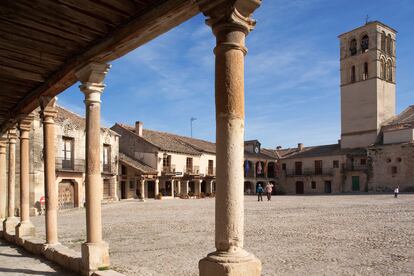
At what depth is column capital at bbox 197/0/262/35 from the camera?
3127 mm

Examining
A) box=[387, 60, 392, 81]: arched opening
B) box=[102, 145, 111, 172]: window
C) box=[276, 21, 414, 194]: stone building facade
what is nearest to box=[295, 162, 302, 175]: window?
box=[276, 21, 414, 194]: stone building facade

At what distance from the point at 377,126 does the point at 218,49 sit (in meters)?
37.1

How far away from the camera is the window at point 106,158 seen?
89.2ft

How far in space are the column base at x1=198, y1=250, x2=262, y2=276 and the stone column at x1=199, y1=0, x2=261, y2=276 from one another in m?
0.02

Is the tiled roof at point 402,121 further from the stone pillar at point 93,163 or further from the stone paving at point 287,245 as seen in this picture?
the stone pillar at point 93,163

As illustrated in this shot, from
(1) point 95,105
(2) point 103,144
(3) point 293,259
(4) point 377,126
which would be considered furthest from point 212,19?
(4) point 377,126

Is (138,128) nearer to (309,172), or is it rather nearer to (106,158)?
(106,158)

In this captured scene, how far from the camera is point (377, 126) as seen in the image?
36.4 meters

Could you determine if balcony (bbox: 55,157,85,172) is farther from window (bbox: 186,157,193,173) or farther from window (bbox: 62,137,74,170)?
window (bbox: 186,157,193,173)

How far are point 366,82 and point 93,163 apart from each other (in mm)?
37381

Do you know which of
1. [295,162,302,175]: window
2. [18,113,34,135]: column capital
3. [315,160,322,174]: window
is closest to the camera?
[18,113,34,135]: column capital

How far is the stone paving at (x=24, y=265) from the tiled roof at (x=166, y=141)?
2568cm

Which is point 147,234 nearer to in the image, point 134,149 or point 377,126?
point 134,149

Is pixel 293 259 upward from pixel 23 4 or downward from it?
downward
